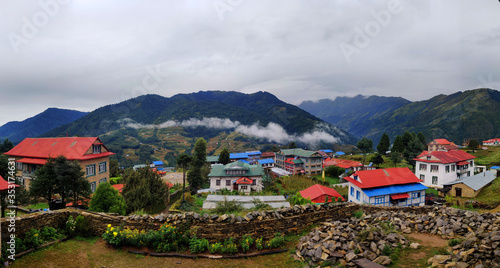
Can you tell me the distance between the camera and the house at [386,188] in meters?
26.4

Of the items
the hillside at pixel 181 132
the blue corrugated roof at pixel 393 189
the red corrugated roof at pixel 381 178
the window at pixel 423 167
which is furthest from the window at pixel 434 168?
the hillside at pixel 181 132

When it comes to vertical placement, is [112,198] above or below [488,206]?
above

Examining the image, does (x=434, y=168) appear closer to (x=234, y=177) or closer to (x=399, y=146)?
(x=399, y=146)

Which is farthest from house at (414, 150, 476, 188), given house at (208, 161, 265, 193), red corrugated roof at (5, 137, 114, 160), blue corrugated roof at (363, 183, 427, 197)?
red corrugated roof at (5, 137, 114, 160)

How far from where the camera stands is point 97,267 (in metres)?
6.84

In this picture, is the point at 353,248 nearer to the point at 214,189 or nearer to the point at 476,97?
the point at 214,189

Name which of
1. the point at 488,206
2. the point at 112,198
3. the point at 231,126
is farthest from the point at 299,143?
the point at 112,198

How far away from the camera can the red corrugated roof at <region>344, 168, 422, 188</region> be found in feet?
87.8

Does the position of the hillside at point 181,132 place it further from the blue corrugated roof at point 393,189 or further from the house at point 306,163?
the blue corrugated roof at point 393,189

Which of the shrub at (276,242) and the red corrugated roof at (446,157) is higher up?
the shrub at (276,242)

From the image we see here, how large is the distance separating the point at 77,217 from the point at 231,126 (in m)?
183

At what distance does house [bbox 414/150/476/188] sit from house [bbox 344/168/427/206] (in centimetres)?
1369

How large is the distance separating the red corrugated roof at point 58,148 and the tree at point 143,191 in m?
7.28

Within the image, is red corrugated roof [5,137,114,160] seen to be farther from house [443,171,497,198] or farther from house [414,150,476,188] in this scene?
house [414,150,476,188]
